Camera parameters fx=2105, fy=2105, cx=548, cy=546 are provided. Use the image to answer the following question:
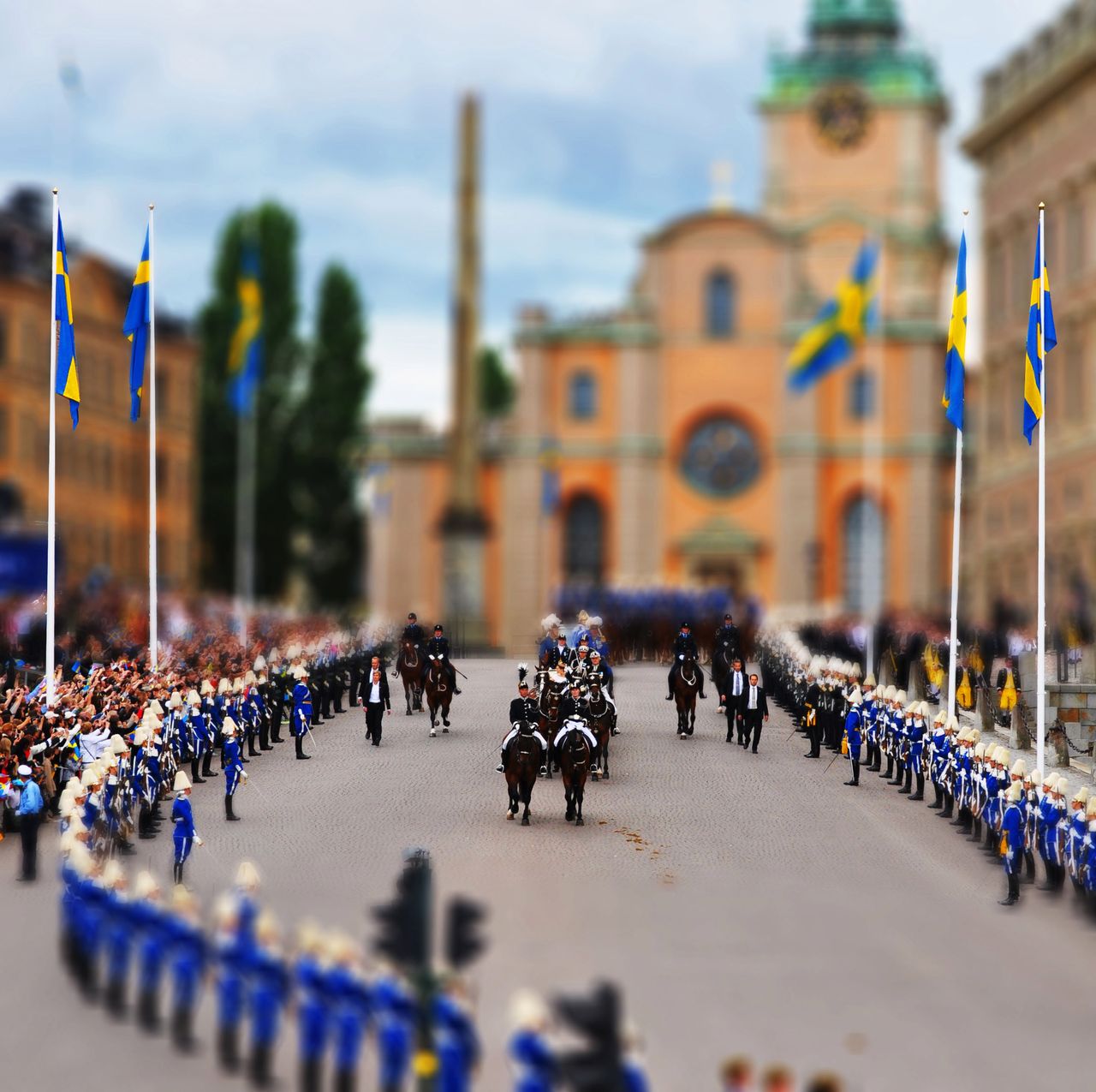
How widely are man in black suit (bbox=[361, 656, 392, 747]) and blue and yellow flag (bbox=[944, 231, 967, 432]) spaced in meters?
10.8

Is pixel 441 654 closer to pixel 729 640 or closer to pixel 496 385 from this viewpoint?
pixel 729 640

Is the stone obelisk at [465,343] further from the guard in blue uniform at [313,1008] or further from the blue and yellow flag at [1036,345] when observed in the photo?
the guard in blue uniform at [313,1008]

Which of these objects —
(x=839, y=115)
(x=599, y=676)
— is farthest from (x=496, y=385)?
(x=599, y=676)

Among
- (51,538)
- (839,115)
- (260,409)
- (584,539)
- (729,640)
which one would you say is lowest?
(729,640)

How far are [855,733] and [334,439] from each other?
181 ft

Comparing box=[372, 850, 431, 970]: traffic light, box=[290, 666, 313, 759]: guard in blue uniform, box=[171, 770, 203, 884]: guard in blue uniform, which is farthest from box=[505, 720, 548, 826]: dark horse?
box=[372, 850, 431, 970]: traffic light

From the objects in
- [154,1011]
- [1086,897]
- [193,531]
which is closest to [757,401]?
[193,531]

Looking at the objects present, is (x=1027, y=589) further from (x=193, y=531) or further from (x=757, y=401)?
(x=193, y=531)

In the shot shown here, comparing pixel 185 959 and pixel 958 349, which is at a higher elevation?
pixel 958 349

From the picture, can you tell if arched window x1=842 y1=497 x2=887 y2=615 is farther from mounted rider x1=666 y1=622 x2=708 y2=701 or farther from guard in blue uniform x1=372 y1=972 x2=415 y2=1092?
guard in blue uniform x1=372 y1=972 x2=415 y2=1092

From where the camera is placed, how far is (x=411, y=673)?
121 ft

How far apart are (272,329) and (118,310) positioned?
7.79m

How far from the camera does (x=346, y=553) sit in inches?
3425

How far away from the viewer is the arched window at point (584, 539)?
81.9 metres
